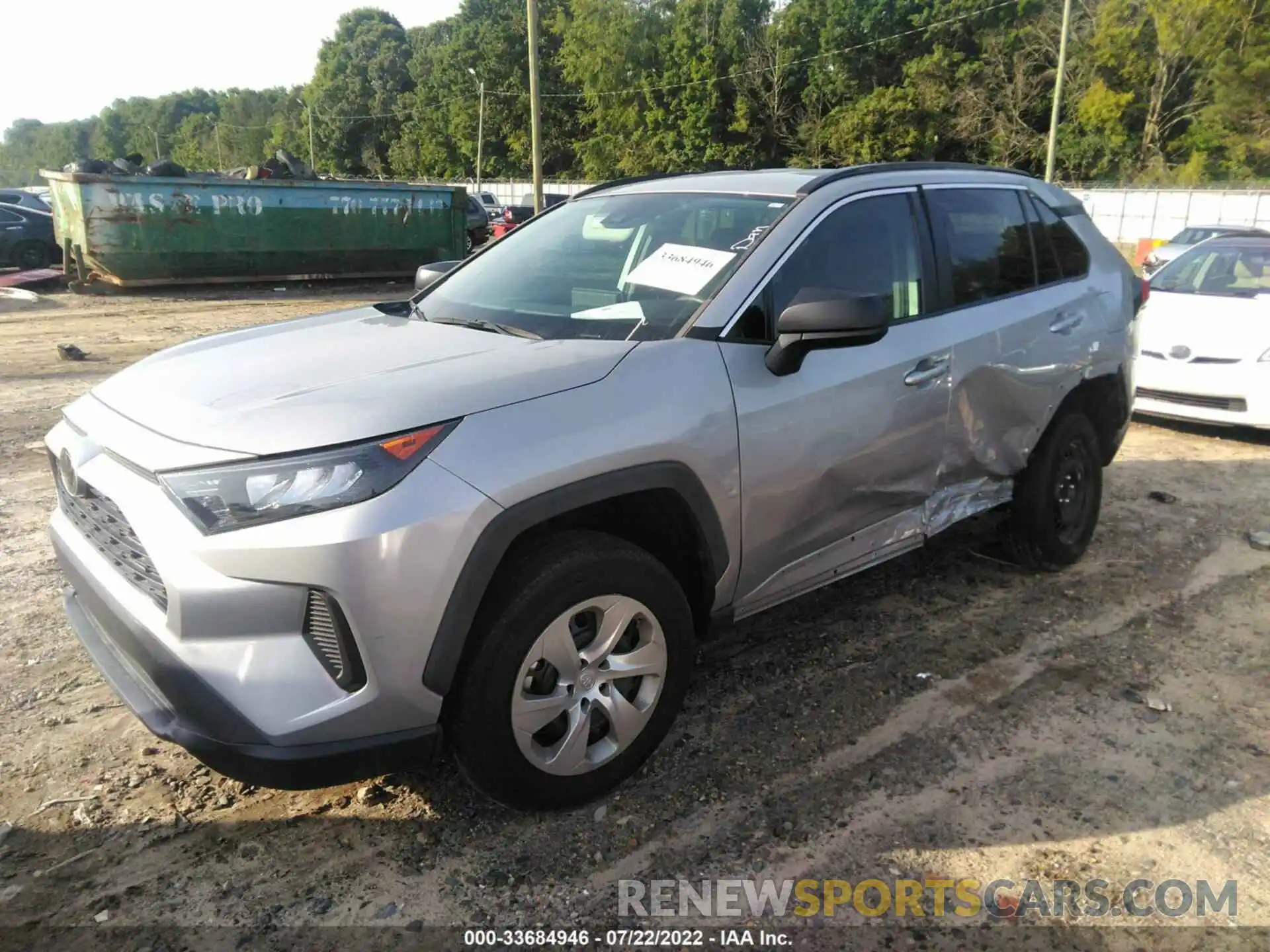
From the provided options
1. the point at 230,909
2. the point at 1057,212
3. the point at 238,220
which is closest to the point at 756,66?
the point at 238,220

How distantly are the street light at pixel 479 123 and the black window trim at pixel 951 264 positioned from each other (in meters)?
54.3

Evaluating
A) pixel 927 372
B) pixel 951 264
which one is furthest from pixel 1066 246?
pixel 927 372

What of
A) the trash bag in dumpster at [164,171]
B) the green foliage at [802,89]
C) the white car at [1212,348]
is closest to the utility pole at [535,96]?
the trash bag in dumpster at [164,171]

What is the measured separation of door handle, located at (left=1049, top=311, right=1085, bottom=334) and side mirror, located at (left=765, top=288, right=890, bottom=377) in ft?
5.45

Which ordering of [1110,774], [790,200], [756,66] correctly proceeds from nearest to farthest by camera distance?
[1110,774] → [790,200] → [756,66]

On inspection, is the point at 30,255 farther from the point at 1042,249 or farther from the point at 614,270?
the point at 1042,249

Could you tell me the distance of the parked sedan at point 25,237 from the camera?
648 inches

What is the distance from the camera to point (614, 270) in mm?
3189

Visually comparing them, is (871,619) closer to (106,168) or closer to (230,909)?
(230,909)

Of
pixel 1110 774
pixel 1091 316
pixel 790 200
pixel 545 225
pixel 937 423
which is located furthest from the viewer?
pixel 1091 316

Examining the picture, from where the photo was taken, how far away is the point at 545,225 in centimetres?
381

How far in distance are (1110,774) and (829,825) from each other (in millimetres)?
983

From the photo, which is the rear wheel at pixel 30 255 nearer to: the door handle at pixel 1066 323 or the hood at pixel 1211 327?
the hood at pixel 1211 327

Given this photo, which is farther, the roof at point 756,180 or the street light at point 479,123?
the street light at point 479,123
